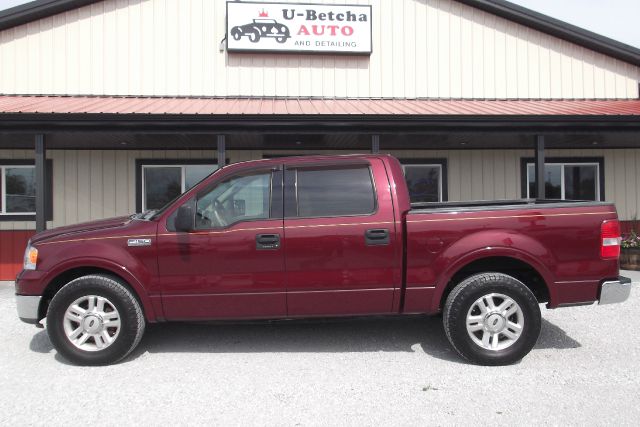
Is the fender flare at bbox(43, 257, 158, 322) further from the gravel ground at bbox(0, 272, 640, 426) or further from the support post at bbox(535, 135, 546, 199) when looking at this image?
the support post at bbox(535, 135, 546, 199)

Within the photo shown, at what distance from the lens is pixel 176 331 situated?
4.78 metres

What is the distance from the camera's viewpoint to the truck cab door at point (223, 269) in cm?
378

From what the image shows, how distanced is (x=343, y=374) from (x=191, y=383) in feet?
4.14

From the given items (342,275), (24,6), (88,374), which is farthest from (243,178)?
(24,6)

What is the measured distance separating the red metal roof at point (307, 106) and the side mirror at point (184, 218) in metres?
3.83

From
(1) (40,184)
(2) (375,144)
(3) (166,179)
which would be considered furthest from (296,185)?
(3) (166,179)

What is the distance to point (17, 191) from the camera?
8.98 meters

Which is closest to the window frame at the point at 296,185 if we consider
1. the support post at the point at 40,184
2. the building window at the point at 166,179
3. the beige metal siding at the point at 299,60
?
the support post at the point at 40,184

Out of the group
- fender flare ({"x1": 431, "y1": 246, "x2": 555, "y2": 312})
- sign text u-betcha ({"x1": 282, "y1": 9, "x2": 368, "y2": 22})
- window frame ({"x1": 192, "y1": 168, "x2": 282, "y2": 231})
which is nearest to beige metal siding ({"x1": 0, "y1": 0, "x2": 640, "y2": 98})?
sign text u-betcha ({"x1": 282, "y1": 9, "x2": 368, "y2": 22})

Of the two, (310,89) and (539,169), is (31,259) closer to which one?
(310,89)

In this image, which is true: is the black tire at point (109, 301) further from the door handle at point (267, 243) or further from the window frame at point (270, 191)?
the door handle at point (267, 243)

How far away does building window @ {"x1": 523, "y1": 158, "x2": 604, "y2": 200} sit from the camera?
9992 mm

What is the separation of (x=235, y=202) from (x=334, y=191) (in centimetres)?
94

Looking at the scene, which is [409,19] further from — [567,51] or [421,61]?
[567,51]
